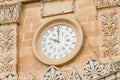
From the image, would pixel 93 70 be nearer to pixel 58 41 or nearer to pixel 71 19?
pixel 58 41

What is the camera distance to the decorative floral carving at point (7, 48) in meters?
22.2

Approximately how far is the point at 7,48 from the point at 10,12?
1169 mm

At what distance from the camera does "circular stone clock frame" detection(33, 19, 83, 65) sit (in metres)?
21.8

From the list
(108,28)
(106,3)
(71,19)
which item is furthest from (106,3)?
(71,19)

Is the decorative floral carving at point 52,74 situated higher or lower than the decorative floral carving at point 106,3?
lower

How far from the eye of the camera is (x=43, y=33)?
22453mm

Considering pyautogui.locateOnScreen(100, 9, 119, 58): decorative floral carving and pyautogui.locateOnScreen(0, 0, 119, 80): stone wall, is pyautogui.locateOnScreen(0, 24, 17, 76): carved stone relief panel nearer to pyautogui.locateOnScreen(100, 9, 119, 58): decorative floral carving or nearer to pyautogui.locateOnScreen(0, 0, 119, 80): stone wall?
pyautogui.locateOnScreen(0, 0, 119, 80): stone wall

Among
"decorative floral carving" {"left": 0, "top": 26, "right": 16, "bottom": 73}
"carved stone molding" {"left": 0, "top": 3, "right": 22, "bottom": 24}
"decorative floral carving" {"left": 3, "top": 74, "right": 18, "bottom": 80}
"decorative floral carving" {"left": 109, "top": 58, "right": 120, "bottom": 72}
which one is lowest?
"decorative floral carving" {"left": 3, "top": 74, "right": 18, "bottom": 80}

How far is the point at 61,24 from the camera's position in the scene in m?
22.4

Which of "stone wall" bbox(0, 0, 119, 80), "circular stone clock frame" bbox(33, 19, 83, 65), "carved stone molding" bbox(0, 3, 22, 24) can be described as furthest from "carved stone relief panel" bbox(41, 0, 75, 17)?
"carved stone molding" bbox(0, 3, 22, 24)

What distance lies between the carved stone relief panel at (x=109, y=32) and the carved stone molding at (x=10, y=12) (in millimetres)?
2619

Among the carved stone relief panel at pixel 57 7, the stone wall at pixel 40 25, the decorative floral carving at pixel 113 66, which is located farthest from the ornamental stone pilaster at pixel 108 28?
the decorative floral carving at pixel 113 66

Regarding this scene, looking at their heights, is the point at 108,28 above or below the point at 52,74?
above

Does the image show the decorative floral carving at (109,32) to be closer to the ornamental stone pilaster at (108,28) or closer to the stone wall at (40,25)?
the ornamental stone pilaster at (108,28)
